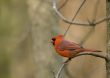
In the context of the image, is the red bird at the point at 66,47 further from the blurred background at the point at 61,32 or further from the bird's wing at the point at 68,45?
the blurred background at the point at 61,32

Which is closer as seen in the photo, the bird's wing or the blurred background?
the bird's wing

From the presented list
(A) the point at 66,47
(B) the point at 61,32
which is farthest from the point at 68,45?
(B) the point at 61,32

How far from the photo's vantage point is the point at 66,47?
438 cm

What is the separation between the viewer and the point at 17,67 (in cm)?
689

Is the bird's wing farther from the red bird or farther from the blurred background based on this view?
the blurred background

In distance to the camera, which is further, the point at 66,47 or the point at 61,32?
the point at 61,32

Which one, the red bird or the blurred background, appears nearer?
the red bird

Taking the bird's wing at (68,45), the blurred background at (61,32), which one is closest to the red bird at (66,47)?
the bird's wing at (68,45)

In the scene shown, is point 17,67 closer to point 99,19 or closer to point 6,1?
point 6,1

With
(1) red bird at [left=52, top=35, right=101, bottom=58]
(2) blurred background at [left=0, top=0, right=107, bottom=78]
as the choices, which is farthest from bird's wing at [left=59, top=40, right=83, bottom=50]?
(2) blurred background at [left=0, top=0, right=107, bottom=78]

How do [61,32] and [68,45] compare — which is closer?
[68,45]

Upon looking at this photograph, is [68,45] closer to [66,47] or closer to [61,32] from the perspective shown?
[66,47]

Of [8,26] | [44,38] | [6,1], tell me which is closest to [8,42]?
[8,26]

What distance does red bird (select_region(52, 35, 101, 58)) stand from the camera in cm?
425
